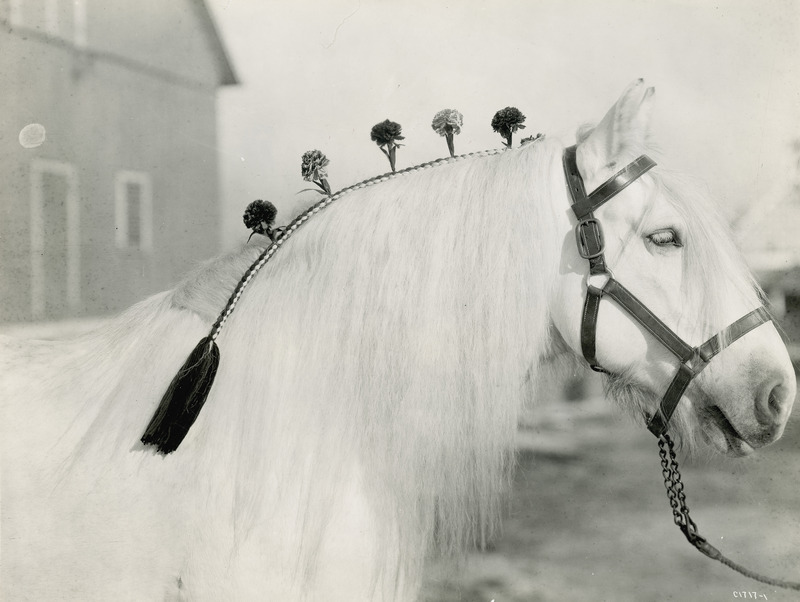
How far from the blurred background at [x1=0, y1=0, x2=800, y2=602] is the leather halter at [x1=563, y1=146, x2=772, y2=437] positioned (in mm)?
1498

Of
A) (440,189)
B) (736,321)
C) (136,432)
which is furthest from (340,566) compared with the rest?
(736,321)

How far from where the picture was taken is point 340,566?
1.23m

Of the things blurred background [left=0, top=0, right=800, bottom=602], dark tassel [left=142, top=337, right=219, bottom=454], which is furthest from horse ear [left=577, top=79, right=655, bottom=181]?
blurred background [left=0, top=0, right=800, bottom=602]

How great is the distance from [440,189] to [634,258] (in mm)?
489

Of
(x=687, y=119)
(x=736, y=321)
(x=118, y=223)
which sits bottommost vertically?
(x=736, y=321)

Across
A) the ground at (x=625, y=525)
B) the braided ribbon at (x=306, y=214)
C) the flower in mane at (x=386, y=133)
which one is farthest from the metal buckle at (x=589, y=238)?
the ground at (x=625, y=525)

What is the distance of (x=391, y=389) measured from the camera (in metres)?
1.29

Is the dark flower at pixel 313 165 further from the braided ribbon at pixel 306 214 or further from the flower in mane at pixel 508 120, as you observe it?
the flower in mane at pixel 508 120

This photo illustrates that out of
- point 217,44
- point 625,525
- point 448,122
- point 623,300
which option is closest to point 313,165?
point 448,122

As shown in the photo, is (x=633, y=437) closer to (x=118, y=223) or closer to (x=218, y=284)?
(x=218, y=284)

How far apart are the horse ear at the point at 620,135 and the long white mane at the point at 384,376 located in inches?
3.1

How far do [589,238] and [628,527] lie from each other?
2390 mm

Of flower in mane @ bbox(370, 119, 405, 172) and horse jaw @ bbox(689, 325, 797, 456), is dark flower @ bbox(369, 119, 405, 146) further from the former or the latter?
horse jaw @ bbox(689, 325, 797, 456)

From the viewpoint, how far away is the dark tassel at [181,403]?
1267 mm
